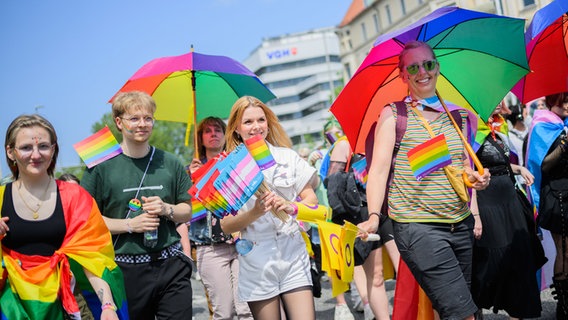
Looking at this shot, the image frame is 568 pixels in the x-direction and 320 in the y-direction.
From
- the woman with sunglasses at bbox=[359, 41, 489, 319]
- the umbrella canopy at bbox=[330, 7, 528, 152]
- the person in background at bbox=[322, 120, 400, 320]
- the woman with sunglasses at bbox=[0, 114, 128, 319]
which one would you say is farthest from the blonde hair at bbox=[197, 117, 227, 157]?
the woman with sunglasses at bbox=[0, 114, 128, 319]

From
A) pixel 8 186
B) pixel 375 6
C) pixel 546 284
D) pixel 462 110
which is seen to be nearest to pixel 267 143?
pixel 462 110

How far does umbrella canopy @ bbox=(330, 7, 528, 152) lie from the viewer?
4688mm

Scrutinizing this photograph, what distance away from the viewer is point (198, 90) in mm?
6742

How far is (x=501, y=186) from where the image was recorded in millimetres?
5762

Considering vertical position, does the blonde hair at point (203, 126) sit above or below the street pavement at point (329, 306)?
above

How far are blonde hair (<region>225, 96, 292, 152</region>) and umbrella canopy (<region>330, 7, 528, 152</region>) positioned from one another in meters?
0.44

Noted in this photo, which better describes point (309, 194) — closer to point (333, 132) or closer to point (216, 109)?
point (216, 109)

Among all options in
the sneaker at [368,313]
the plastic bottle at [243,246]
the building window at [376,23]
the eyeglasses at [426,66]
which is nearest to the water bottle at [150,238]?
the plastic bottle at [243,246]

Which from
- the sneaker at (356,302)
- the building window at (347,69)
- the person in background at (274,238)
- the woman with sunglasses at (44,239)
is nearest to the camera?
the woman with sunglasses at (44,239)

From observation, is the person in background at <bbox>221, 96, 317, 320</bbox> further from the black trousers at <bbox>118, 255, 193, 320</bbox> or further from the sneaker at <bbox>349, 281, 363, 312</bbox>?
the sneaker at <bbox>349, 281, 363, 312</bbox>

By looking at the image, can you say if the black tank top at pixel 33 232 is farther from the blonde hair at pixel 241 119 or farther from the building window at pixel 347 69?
the building window at pixel 347 69

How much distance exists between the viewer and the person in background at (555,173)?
18.8ft

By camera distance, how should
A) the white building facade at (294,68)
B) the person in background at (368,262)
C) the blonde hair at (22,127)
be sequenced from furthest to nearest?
the white building facade at (294,68) → the person in background at (368,262) → the blonde hair at (22,127)

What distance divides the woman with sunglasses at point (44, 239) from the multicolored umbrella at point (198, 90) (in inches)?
104
